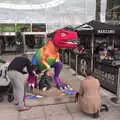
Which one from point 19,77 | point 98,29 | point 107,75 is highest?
point 98,29

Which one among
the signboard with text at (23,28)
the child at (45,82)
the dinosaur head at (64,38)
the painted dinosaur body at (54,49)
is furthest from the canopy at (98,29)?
the signboard with text at (23,28)

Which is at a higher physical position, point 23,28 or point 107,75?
point 23,28

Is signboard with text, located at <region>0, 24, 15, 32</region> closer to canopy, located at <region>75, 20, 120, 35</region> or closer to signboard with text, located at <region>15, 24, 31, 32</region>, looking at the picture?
signboard with text, located at <region>15, 24, 31, 32</region>

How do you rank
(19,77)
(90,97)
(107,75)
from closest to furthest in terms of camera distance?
(90,97) < (19,77) < (107,75)

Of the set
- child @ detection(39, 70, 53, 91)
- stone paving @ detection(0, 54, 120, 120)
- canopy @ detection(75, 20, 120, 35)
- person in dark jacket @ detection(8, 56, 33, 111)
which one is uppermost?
canopy @ detection(75, 20, 120, 35)

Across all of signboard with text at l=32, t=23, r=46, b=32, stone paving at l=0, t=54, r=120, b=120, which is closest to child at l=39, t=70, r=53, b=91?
stone paving at l=0, t=54, r=120, b=120

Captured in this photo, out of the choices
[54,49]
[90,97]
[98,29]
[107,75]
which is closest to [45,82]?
[54,49]

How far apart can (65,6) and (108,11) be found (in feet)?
23.2

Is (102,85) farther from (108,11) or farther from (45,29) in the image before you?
(108,11)

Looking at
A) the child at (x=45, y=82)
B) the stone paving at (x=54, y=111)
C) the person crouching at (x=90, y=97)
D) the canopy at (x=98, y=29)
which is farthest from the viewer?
the canopy at (x=98, y=29)

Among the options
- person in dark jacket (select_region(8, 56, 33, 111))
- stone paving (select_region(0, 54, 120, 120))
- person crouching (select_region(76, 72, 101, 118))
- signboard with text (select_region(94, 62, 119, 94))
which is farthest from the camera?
signboard with text (select_region(94, 62, 119, 94))

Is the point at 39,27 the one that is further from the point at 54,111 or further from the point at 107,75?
the point at 54,111

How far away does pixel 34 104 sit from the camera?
22.3ft

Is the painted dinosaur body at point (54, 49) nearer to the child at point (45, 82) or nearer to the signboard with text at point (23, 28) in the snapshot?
the child at point (45, 82)
